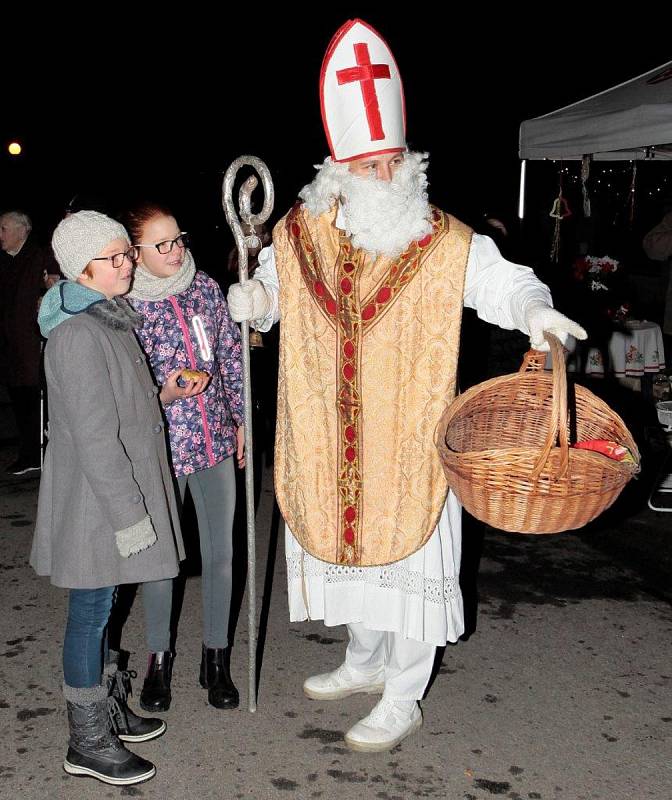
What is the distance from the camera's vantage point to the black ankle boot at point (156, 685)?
3.43 meters

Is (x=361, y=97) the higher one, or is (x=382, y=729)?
(x=361, y=97)

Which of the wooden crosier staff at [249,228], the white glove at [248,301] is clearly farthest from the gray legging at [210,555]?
the white glove at [248,301]

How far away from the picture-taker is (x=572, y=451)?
8.87 feet

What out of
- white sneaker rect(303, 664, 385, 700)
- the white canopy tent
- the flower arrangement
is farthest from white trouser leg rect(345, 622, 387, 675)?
the flower arrangement

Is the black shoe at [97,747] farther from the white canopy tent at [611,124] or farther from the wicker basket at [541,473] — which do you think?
the white canopy tent at [611,124]

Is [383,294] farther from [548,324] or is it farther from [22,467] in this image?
[22,467]

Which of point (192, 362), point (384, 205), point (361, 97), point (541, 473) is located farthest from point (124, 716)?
point (361, 97)

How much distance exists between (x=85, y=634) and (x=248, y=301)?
3.97 ft

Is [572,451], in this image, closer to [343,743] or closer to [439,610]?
[439,610]

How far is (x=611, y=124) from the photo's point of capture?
6.20m

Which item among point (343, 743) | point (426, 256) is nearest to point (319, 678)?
point (343, 743)

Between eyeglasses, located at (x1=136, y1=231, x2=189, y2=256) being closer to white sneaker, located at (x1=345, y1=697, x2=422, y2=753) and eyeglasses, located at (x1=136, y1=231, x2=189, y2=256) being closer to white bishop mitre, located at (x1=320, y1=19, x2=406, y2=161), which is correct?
white bishop mitre, located at (x1=320, y1=19, x2=406, y2=161)

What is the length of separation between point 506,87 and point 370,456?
860 inches

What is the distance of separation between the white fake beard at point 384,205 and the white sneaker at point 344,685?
1.67 metres
